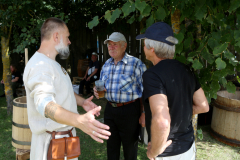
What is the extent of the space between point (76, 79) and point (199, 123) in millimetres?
5560

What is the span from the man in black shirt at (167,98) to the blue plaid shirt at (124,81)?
95 cm

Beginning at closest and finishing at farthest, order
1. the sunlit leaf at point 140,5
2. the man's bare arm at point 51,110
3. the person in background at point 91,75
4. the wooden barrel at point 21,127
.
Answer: the man's bare arm at point 51,110, the sunlit leaf at point 140,5, the wooden barrel at point 21,127, the person in background at point 91,75

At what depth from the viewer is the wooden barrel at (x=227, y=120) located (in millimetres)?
3537

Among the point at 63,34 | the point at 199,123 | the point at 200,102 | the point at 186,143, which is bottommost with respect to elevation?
the point at 199,123

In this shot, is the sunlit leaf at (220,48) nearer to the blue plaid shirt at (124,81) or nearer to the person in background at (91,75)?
the blue plaid shirt at (124,81)

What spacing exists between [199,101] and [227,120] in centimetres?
237

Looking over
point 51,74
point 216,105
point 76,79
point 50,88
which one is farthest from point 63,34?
point 76,79

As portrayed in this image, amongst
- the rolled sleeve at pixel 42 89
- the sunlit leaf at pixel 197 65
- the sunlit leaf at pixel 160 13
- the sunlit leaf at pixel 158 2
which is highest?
the sunlit leaf at pixel 158 2

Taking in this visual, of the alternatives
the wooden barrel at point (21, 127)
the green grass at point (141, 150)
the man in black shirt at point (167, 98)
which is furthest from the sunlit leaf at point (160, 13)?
the green grass at point (141, 150)

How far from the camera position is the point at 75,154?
5.62 feet

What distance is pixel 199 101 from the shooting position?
68.5 inches

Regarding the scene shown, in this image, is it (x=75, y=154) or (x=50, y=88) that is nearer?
(x=50, y=88)

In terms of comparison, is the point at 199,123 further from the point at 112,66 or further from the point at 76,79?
the point at 76,79

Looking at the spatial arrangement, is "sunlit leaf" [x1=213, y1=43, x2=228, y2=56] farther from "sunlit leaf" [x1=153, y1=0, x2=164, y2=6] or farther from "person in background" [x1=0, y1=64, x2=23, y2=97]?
"person in background" [x1=0, y1=64, x2=23, y2=97]
